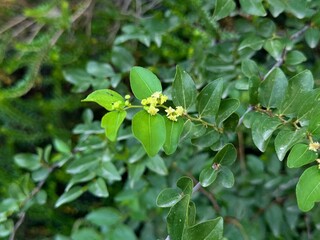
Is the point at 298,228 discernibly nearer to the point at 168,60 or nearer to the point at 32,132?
the point at 168,60

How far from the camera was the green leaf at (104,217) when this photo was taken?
4.17 feet

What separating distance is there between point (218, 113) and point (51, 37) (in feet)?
2.29

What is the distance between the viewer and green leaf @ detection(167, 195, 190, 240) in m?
0.69

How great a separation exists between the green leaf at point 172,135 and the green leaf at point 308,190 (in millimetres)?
189

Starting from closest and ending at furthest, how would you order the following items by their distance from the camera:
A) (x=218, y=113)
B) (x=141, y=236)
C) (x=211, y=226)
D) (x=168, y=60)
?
(x=211, y=226) → (x=218, y=113) → (x=141, y=236) → (x=168, y=60)

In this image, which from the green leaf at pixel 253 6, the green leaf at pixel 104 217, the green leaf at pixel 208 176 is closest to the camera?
the green leaf at pixel 208 176

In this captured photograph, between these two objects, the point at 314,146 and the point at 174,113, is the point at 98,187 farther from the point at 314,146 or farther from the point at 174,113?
the point at 314,146

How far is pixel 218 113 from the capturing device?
826 mm

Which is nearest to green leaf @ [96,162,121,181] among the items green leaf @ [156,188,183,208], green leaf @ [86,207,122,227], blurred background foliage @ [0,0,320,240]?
blurred background foliage @ [0,0,320,240]

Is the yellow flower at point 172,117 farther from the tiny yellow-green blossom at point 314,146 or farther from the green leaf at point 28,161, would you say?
the green leaf at point 28,161

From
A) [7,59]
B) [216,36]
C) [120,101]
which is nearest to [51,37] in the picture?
[7,59]

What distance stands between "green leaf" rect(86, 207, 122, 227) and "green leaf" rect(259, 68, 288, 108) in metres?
0.63

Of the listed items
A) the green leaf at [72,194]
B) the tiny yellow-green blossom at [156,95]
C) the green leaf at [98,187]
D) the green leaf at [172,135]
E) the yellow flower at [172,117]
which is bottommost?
the green leaf at [72,194]

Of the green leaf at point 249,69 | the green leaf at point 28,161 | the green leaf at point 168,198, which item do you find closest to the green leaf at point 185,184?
the green leaf at point 168,198
